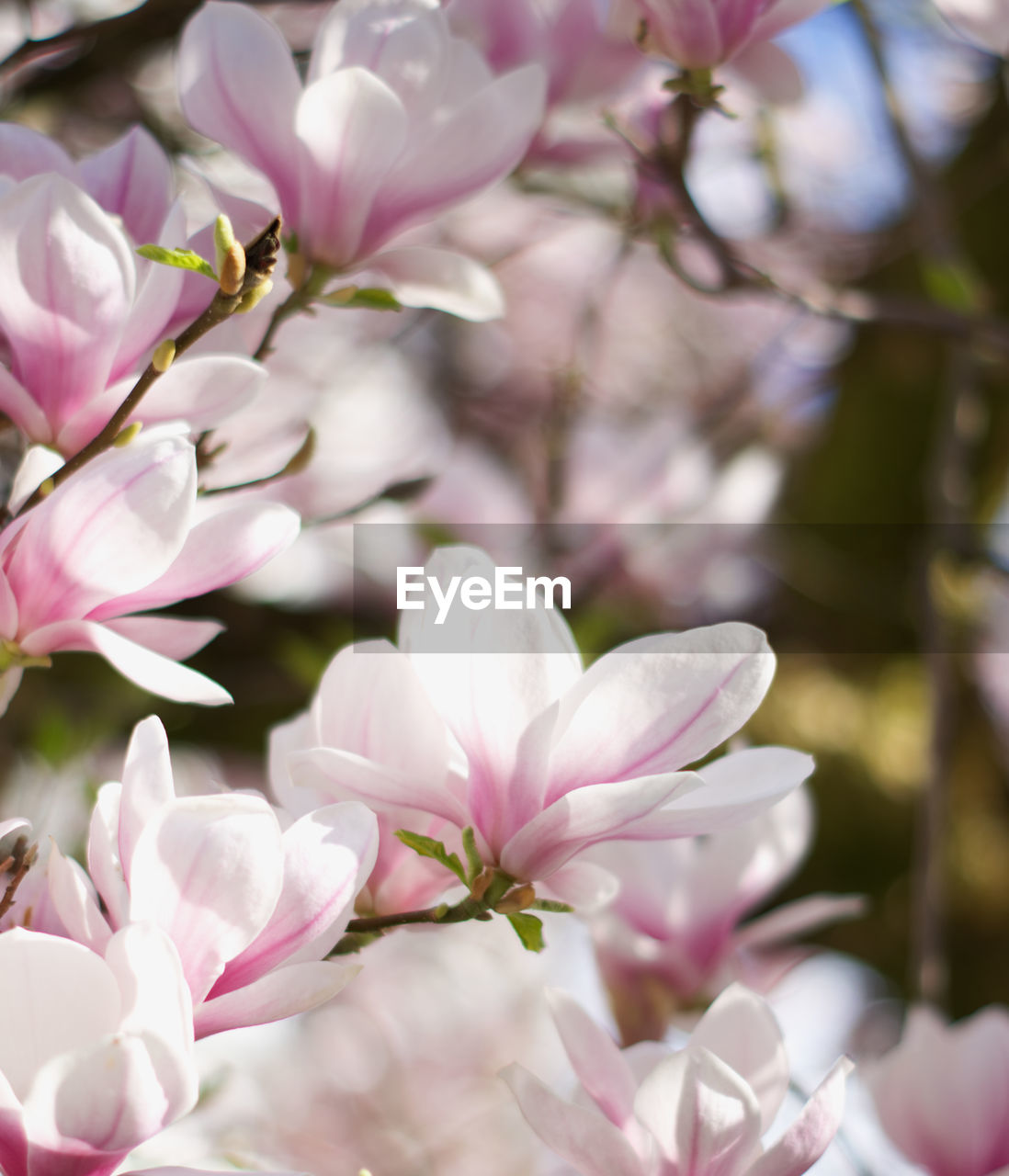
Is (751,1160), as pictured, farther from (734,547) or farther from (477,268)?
(734,547)

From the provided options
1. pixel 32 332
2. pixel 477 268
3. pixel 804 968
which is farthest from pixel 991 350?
pixel 32 332

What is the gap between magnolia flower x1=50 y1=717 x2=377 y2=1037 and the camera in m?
0.35

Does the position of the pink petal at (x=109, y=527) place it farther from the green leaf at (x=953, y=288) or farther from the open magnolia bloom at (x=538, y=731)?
the green leaf at (x=953, y=288)

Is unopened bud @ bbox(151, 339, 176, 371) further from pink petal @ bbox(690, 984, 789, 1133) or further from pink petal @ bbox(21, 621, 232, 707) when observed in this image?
pink petal @ bbox(690, 984, 789, 1133)

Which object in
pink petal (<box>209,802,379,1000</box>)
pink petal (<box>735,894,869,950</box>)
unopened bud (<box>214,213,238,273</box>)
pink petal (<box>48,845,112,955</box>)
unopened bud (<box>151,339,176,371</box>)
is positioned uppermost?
unopened bud (<box>214,213,238,273</box>)

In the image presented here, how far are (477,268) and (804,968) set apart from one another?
0.79 m

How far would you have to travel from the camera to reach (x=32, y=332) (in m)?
0.42

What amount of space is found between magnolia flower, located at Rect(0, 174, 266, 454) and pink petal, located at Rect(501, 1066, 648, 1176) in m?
0.28

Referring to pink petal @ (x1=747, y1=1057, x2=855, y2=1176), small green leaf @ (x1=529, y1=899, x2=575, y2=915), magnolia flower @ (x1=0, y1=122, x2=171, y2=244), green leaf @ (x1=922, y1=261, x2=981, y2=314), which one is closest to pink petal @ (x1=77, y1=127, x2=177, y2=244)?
magnolia flower @ (x1=0, y1=122, x2=171, y2=244)

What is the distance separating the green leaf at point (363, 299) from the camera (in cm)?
50

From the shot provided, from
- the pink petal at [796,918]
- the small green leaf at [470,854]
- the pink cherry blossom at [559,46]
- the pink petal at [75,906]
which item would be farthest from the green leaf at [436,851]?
the pink cherry blossom at [559,46]

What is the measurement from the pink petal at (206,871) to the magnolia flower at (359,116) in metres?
0.27

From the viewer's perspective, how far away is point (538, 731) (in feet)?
1.28

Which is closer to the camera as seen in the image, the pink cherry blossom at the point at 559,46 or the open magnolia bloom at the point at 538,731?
the open magnolia bloom at the point at 538,731
